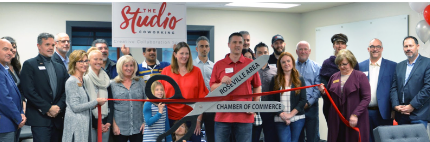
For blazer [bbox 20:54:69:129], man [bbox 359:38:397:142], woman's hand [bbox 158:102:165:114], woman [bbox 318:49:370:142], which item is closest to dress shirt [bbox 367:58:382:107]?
man [bbox 359:38:397:142]

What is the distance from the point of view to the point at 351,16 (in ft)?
22.8

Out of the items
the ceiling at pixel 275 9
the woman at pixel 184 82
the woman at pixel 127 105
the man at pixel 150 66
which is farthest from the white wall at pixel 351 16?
the woman at pixel 127 105

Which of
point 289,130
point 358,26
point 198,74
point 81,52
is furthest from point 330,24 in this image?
point 81,52

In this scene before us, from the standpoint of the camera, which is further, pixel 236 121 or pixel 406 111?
pixel 406 111

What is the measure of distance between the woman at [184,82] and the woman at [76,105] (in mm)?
711

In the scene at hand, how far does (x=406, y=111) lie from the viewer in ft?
12.5

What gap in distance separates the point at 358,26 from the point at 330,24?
0.78 m

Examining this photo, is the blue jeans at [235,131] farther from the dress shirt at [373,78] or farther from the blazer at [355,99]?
the dress shirt at [373,78]

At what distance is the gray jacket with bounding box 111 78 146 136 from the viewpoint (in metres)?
3.54

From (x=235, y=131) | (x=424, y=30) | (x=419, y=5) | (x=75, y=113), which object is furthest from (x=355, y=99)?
(x=75, y=113)

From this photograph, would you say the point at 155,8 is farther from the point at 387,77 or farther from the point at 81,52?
the point at 387,77

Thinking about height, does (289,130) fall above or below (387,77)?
below

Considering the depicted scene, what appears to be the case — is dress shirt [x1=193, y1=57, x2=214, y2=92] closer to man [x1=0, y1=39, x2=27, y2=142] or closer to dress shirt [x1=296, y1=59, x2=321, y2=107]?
dress shirt [x1=296, y1=59, x2=321, y2=107]

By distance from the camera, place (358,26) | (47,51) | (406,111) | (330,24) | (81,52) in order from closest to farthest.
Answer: (81,52)
(47,51)
(406,111)
(358,26)
(330,24)
